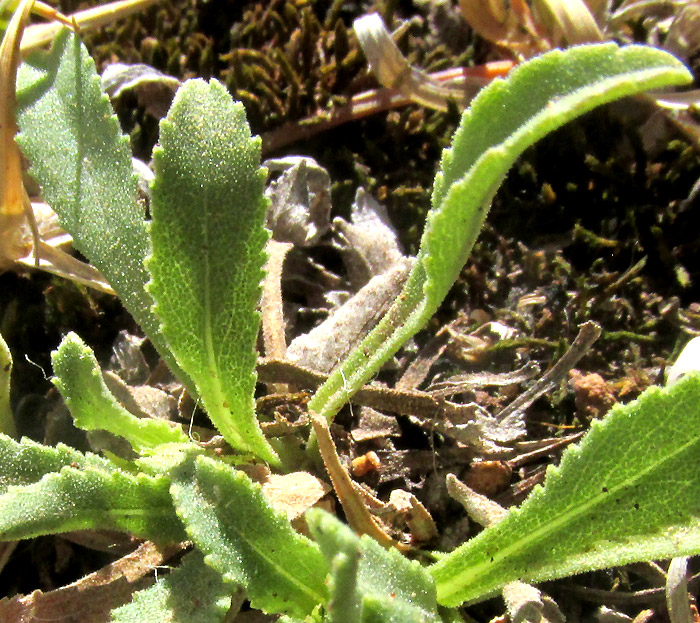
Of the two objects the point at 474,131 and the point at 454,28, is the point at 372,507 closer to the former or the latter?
the point at 474,131

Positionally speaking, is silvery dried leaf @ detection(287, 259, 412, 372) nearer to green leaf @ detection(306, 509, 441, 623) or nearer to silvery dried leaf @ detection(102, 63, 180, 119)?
green leaf @ detection(306, 509, 441, 623)

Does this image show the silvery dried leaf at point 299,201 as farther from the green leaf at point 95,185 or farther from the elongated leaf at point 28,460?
the elongated leaf at point 28,460

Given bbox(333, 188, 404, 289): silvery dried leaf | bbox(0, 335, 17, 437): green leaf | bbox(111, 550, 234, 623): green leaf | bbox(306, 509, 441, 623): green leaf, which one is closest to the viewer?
bbox(306, 509, 441, 623): green leaf

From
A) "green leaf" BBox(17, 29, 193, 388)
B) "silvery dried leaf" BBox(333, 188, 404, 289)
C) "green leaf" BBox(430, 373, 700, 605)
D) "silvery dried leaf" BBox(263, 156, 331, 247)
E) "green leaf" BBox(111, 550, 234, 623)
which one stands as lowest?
"green leaf" BBox(111, 550, 234, 623)

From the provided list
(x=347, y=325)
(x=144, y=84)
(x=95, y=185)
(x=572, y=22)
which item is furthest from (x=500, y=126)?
(x=144, y=84)

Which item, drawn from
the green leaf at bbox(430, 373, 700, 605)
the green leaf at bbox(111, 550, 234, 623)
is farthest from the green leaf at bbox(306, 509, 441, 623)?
the green leaf at bbox(111, 550, 234, 623)

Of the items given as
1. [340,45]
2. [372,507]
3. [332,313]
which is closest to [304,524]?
[372,507]

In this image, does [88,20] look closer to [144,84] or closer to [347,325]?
[144,84]
